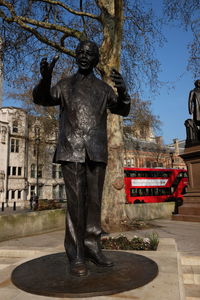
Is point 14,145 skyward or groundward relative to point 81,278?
skyward

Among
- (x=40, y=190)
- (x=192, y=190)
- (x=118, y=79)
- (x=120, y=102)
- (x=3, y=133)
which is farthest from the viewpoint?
(x=40, y=190)

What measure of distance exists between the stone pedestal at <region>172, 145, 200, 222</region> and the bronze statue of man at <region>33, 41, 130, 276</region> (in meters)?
9.75

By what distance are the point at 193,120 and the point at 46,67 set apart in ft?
37.4

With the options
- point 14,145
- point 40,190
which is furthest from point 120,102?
point 40,190

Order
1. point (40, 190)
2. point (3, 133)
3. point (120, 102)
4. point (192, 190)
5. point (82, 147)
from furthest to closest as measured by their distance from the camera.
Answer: point (40, 190) → point (3, 133) → point (192, 190) → point (120, 102) → point (82, 147)

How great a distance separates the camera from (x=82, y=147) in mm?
3057

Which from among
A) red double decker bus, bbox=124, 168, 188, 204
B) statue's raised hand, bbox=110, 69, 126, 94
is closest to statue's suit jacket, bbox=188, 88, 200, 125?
red double decker bus, bbox=124, 168, 188, 204

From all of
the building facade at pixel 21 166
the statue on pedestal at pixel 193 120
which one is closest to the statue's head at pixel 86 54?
→ the statue on pedestal at pixel 193 120

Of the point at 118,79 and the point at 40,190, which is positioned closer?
the point at 118,79

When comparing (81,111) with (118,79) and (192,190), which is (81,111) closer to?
(118,79)

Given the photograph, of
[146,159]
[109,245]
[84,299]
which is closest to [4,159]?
[146,159]

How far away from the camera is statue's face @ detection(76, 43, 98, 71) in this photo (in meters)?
3.22

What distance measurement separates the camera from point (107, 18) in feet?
35.6

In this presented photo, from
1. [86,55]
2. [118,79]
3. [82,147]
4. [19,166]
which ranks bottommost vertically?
[82,147]
